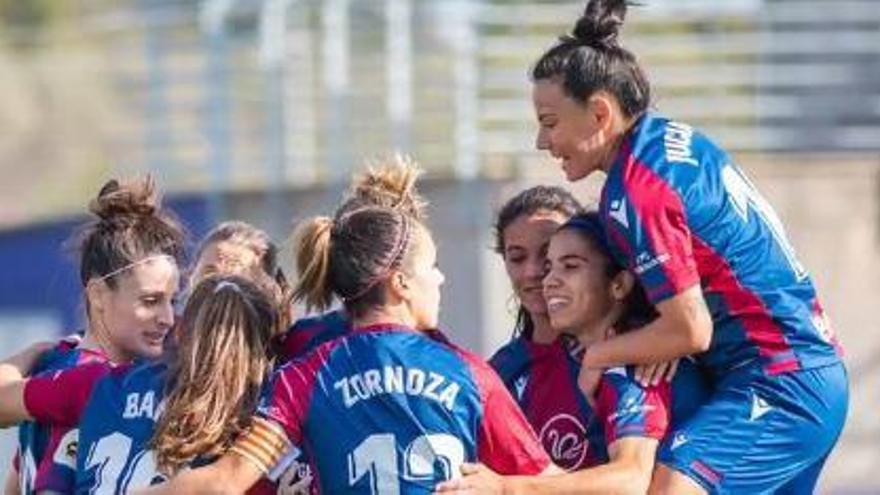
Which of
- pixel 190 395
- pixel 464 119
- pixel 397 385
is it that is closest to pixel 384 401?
pixel 397 385

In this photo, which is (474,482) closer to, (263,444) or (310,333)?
(263,444)

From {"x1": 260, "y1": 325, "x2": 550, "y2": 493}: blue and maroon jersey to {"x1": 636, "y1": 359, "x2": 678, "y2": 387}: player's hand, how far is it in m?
0.43

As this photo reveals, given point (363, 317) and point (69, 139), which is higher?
point (363, 317)

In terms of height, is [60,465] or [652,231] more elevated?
[652,231]

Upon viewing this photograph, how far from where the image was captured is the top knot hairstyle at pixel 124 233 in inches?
267

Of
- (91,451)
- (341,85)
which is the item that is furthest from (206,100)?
(91,451)

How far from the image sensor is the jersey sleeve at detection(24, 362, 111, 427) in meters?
6.58

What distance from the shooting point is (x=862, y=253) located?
14180mm

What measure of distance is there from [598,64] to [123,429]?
140 cm

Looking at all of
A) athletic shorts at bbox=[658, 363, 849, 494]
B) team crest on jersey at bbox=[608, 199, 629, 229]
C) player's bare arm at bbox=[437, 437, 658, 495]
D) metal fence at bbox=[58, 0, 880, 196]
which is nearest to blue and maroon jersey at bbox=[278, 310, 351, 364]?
player's bare arm at bbox=[437, 437, 658, 495]

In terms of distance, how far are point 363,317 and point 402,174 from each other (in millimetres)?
632

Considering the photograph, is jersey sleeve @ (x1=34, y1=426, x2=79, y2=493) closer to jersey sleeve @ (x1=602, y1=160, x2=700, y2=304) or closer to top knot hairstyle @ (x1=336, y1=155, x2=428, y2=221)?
top knot hairstyle @ (x1=336, y1=155, x2=428, y2=221)

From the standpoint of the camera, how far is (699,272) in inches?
251

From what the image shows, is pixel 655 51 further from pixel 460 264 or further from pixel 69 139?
pixel 69 139
